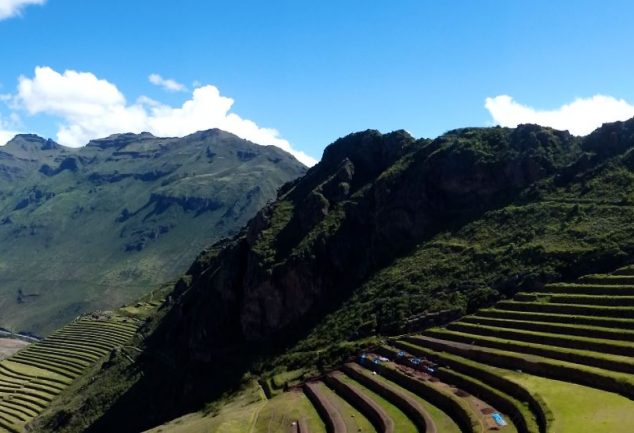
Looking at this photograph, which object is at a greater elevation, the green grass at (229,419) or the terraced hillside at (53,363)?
the terraced hillside at (53,363)

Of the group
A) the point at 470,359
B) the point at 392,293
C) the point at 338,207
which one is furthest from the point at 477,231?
the point at 470,359

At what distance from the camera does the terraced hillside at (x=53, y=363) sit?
130250mm

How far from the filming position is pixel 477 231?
10031cm

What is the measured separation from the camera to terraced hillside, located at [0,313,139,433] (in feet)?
427

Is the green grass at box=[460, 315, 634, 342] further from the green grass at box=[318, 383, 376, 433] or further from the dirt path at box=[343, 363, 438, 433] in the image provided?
the green grass at box=[318, 383, 376, 433]

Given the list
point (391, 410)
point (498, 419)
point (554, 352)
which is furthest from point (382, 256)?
point (498, 419)

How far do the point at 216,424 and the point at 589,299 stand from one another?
43.0 meters

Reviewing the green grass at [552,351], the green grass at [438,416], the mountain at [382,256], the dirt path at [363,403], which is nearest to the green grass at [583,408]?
the green grass at [552,351]

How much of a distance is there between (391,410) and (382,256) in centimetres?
5451

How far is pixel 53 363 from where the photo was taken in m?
155

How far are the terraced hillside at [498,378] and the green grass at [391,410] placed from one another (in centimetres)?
10

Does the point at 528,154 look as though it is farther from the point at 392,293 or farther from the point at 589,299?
the point at 589,299

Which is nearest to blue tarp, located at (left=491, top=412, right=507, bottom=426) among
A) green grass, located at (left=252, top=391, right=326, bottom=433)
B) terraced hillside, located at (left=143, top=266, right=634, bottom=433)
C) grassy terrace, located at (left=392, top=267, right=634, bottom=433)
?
terraced hillside, located at (left=143, top=266, right=634, bottom=433)

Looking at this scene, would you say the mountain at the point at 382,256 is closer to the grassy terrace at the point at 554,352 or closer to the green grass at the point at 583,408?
the grassy terrace at the point at 554,352
